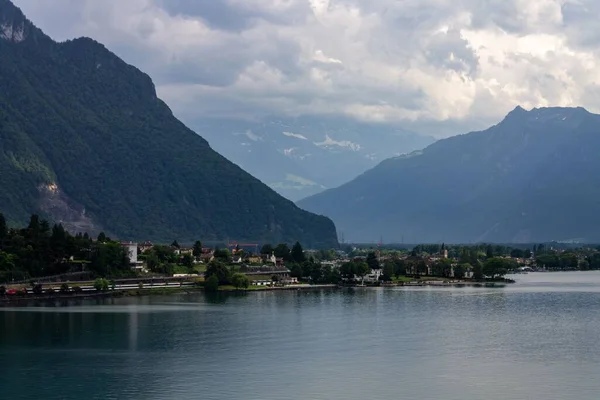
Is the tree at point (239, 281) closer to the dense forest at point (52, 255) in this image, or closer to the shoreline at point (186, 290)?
the shoreline at point (186, 290)

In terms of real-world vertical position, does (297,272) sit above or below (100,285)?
above

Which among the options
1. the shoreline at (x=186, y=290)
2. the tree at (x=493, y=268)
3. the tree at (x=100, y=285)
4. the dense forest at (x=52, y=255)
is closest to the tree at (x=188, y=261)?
the dense forest at (x=52, y=255)

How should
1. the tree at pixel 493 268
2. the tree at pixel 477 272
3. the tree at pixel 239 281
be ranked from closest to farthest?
the tree at pixel 239 281
the tree at pixel 477 272
the tree at pixel 493 268

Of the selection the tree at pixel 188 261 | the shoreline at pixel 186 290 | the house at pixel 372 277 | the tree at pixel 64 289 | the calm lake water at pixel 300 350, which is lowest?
the calm lake water at pixel 300 350

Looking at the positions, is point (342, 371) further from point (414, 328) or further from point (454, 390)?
point (414, 328)

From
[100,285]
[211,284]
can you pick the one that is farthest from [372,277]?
[100,285]

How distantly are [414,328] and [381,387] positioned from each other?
1110 inches

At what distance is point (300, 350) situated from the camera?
6962cm

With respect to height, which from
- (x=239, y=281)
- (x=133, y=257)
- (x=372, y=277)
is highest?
(x=133, y=257)

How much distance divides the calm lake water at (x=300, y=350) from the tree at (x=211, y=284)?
67.3ft

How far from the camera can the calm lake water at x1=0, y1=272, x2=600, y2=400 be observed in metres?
55.0

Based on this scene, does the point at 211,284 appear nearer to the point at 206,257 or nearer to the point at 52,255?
the point at 52,255

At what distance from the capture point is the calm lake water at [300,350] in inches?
2167

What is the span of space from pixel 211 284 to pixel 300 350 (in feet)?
210
